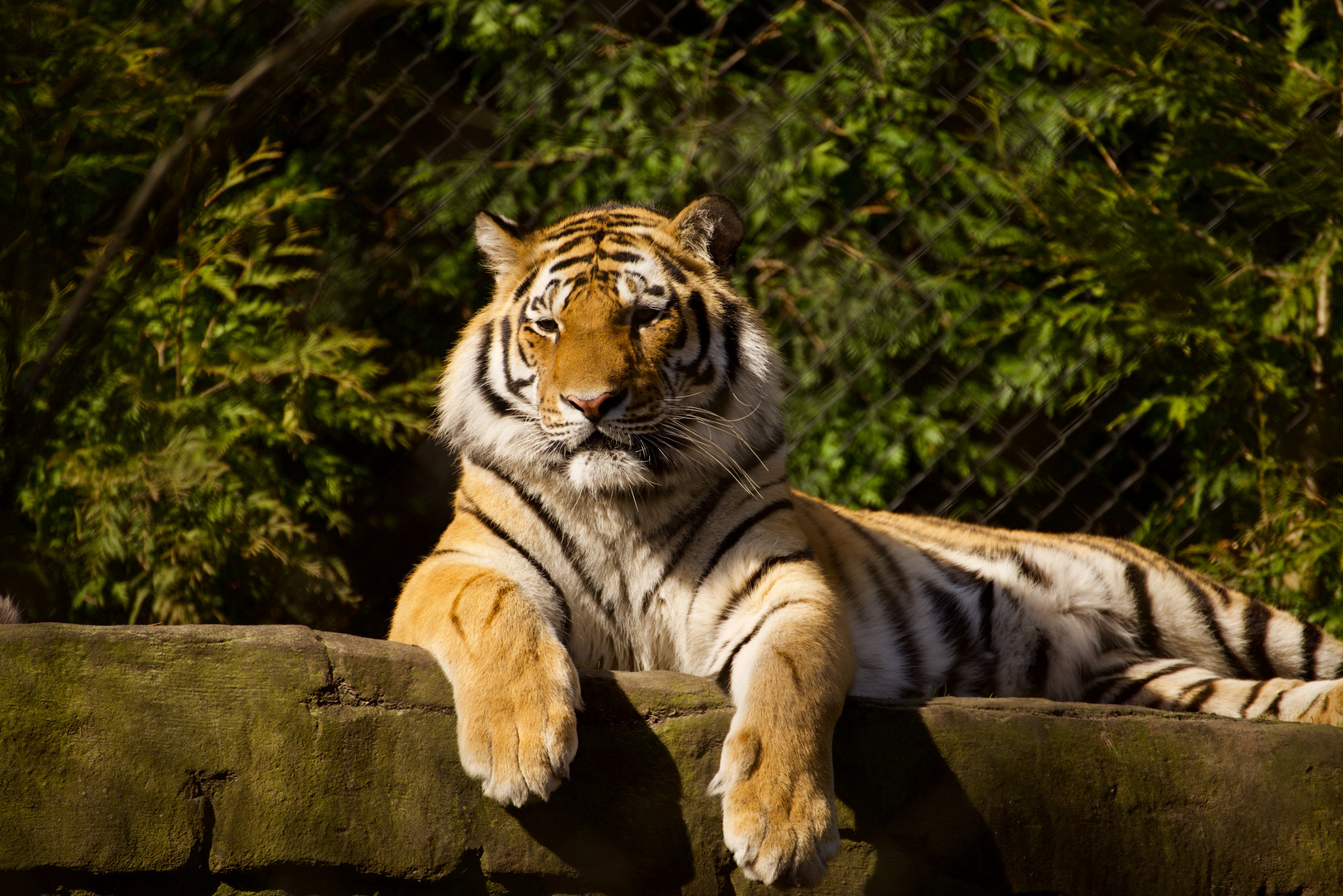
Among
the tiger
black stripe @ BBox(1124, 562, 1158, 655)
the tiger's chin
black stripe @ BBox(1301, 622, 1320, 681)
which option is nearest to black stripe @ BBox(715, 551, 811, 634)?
the tiger

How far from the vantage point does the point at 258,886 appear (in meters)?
1.42

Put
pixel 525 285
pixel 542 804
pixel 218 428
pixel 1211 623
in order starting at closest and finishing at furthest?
pixel 542 804, pixel 525 285, pixel 1211 623, pixel 218 428

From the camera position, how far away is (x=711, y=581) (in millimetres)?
1889

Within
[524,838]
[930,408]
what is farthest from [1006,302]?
[524,838]

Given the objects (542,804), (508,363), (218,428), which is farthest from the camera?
(218,428)

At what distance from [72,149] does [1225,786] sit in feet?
9.63

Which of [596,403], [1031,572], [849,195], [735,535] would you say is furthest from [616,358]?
[849,195]

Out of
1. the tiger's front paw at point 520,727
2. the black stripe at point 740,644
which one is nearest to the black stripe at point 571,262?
the black stripe at point 740,644

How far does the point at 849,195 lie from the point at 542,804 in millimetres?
2441

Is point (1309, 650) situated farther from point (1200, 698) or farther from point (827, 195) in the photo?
point (827, 195)

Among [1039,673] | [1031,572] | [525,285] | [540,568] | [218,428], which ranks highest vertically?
[525,285]

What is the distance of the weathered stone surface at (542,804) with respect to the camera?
1400mm

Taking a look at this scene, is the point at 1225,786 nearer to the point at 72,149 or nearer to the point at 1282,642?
the point at 1282,642

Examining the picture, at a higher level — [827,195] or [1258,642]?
[827,195]
